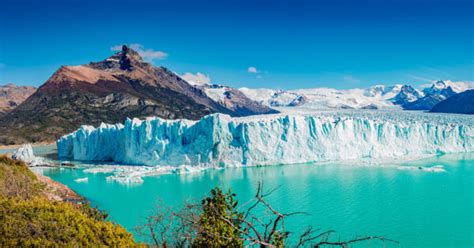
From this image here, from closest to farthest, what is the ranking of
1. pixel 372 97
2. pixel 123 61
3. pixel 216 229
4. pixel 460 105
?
pixel 216 229, pixel 460 105, pixel 123 61, pixel 372 97

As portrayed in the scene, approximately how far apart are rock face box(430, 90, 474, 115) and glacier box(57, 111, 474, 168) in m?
21.3

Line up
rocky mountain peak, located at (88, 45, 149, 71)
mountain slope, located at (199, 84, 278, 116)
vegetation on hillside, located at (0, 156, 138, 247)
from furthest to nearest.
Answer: mountain slope, located at (199, 84, 278, 116) < rocky mountain peak, located at (88, 45, 149, 71) < vegetation on hillside, located at (0, 156, 138, 247)

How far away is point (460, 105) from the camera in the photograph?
1690 inches

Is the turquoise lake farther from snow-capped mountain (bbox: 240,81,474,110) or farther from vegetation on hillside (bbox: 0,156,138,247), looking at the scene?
snow-capped mountain (bbox: 240,81,474,110)

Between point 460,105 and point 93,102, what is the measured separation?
51256mm

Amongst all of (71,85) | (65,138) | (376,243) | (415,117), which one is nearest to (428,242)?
(376,243)

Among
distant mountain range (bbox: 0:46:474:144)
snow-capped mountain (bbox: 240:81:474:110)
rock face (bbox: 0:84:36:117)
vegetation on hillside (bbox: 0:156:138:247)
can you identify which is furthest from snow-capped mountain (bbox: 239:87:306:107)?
vegetation on hillside (bbox: 0:156:138:247)

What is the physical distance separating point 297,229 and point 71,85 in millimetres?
62252

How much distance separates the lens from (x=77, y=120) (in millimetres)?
53000

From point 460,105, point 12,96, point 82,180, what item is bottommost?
point 82,180

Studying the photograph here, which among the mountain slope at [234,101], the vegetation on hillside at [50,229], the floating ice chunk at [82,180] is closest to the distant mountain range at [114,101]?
the mountain slope at [234,101]

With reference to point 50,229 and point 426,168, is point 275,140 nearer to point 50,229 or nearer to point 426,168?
point 426,168

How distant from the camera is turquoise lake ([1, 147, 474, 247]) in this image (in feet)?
31.6

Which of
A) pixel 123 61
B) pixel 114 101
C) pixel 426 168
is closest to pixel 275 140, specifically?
pixel 426 168
